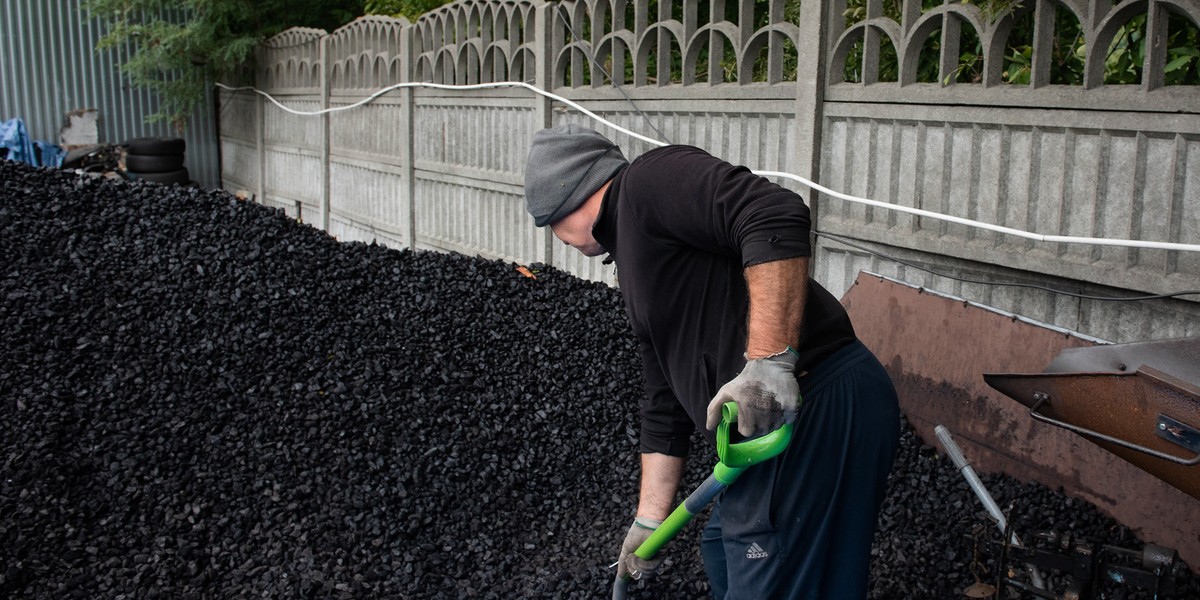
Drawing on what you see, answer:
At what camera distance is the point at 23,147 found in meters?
13.4

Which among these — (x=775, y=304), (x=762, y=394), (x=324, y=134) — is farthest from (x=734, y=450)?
(x=324, y=134)

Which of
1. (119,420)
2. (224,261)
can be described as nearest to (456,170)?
(224,261)

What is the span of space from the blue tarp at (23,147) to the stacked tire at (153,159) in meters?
0.91

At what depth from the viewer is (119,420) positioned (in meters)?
4.57

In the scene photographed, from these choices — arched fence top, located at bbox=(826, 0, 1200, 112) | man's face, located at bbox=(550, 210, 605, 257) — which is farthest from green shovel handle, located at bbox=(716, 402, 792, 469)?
arched fence top, located at bbox=(826, 0, 1200, 112)

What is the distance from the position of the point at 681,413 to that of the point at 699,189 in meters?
0.86

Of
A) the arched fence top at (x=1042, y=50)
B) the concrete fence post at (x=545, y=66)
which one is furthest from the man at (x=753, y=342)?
the concrete fence post at (x=545, y=66)

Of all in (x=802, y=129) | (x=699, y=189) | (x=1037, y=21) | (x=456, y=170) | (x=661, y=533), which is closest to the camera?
(x=699, y=189)

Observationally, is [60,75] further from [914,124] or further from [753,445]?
[753,445]

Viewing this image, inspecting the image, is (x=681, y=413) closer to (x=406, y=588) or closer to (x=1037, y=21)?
(x=406, y=588)

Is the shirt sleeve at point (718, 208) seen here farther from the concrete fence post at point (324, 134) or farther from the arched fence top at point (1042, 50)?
the concrete fence post at point (324, 134)

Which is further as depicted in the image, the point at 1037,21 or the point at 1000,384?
the point at 1037,21

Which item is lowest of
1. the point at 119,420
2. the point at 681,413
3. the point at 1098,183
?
the point at 119,420

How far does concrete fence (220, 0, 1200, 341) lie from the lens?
3639mm
